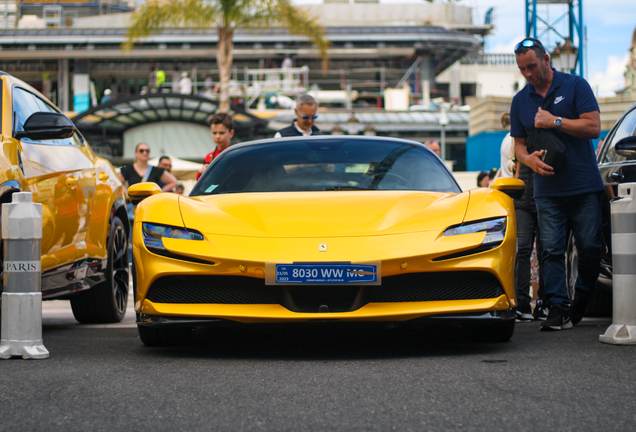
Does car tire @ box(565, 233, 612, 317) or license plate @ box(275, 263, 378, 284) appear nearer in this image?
license plate @ box(275, 263, 378, 284)

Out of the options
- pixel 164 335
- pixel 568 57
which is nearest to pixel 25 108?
pixel 164 335

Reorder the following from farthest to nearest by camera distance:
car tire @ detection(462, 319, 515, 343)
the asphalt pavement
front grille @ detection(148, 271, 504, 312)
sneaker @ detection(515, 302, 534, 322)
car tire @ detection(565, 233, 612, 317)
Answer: car tire @ detection(565, 233, 612, 317) < sneaker @ detection(515, 302, 534, 322) < car tire @ detection(462, 319, 515, 343) < front grille @ detection(148, 271, 504, 312) < the asphalt pavement

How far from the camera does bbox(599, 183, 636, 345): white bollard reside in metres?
4.48

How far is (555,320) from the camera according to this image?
5.20 metres

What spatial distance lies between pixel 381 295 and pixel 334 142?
169 cm

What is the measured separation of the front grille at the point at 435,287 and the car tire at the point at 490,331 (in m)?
0.30

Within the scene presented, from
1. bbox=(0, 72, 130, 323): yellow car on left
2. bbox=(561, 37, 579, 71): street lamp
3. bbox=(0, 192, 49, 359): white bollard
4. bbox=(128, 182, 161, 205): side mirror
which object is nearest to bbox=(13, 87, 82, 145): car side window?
bbox=(0, 72, 130, 323): yellow car on left

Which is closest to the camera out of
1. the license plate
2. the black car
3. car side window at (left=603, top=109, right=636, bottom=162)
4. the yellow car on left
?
the license plate

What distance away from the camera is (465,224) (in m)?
4.16

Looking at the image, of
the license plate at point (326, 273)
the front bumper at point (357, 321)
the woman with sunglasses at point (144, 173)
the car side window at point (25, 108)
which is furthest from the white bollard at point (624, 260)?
the woman with sunglasses at point (144, 173)

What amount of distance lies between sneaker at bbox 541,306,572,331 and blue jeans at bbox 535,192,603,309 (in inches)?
1.4

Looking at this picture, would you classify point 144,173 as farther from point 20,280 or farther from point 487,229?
point 487,229

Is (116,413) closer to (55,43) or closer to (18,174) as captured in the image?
(18,174)

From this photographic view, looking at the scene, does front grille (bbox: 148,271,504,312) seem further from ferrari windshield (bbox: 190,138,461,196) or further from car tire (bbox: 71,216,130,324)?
car tire (bbox: 71,216,130,324)
